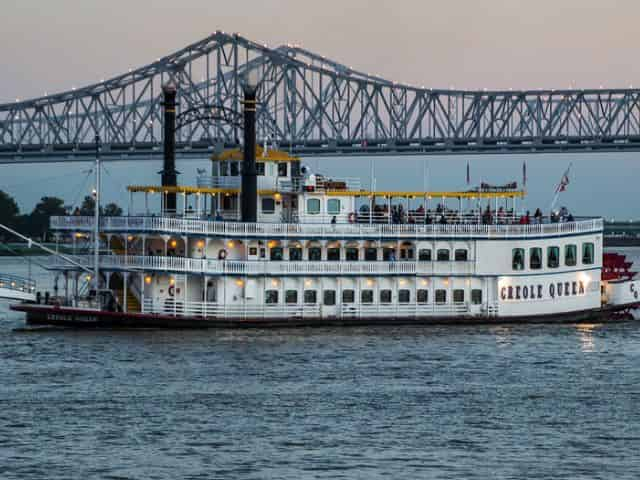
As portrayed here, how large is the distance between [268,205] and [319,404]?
14963mm

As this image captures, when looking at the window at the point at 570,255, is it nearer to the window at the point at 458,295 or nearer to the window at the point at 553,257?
the window at the point at 553,257

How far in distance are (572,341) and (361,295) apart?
6.47m

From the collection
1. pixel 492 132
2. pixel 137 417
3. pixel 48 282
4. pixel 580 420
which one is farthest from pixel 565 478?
pixel 492 132

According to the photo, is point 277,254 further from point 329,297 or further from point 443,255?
point 443,255

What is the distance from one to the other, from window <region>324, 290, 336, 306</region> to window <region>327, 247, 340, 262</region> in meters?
1.05

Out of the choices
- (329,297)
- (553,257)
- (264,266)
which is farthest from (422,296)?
(264,266)

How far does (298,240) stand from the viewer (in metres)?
45.4

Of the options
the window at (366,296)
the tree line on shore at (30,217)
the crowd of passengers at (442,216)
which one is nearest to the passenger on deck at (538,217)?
the crowd of passengers at (442,216)

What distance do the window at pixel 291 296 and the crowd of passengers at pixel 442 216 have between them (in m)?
3.58

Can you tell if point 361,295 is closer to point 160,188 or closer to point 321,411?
point 160,188

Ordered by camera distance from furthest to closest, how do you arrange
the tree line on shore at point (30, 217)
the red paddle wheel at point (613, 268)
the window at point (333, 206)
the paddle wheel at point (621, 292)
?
→ the tree line on shore at point (30, 217) → the red paddle wheel at point (613, 268) → the paddle wheel at point (621, 292) → the window at point (333, 206)

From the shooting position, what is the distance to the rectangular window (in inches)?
1836

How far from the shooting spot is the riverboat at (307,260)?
4422 cm

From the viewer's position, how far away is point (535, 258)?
156 feet
